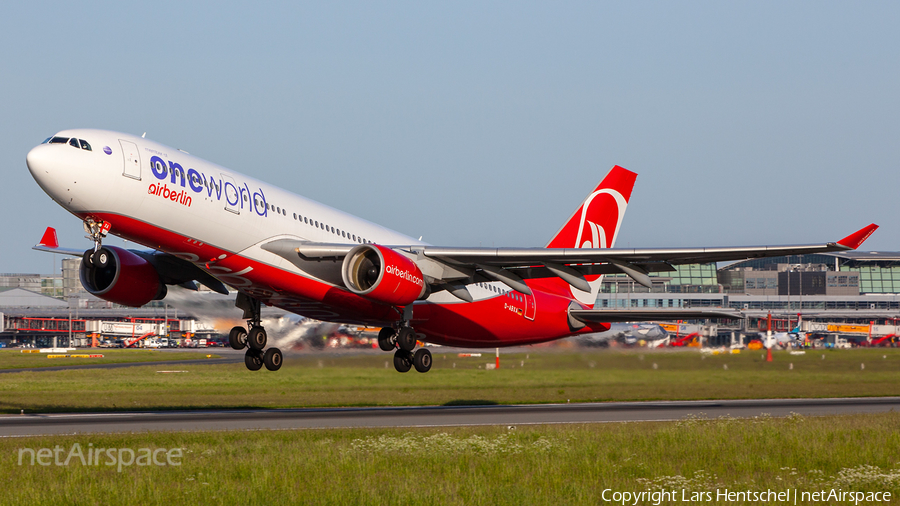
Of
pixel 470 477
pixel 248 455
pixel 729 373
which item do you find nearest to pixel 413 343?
pixel 248 455

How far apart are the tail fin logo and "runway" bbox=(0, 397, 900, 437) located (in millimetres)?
7840

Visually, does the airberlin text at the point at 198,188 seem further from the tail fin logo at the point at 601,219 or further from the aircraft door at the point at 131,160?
the tail fin logo at the point at 601,219

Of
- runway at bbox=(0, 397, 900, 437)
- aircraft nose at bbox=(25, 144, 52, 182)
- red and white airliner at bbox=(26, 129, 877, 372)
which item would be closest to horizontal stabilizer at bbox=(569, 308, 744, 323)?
red and white airliner at bbox=(26, 129, 877, 372)

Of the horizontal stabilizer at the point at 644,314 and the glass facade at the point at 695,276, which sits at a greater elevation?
the glass facade at the point at 695,276

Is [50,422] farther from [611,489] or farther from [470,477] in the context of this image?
[611,489]

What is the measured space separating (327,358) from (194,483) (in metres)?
24.6

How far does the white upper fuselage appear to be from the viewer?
860 inches

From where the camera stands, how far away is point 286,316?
137 ft

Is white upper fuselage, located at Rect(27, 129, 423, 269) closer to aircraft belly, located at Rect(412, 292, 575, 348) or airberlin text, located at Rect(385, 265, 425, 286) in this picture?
airberlin text, located at Rect(385, 265, 425, 286)

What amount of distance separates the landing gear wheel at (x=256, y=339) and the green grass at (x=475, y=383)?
440 inches

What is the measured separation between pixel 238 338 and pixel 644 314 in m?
16.4

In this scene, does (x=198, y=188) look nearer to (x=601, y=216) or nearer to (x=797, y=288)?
(x=601, y=216)

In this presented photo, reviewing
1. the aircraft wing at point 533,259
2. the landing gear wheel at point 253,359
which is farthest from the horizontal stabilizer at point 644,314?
the landing gear wheel at point 253,359

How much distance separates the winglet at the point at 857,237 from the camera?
21219mm
